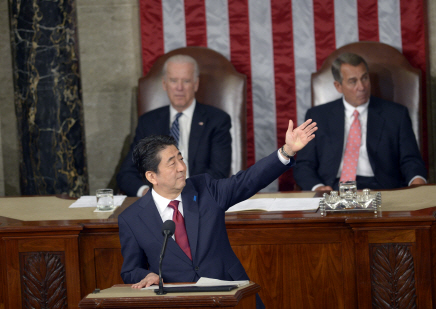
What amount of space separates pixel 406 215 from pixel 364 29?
2.69 m

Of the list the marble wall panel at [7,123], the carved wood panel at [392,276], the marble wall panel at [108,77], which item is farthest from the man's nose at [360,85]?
the marble wall panel at [7,123]

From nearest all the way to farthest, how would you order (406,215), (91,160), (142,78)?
(406,215) < (142,78) < (91,160)

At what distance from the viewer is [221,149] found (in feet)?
15.3

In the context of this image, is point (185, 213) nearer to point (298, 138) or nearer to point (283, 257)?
point (298, 138)

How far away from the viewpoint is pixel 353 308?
2939 mm

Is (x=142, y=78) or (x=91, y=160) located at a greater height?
(x=142, y=78)

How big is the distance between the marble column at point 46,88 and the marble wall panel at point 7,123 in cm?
42

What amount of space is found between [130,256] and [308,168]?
7.44 feet

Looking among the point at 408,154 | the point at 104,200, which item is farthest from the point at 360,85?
the point at 104,200

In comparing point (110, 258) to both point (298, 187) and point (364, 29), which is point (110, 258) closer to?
point (298, 187)

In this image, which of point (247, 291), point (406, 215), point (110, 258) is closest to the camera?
point (247, 291)

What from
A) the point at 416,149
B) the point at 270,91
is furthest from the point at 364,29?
the point at 416,149

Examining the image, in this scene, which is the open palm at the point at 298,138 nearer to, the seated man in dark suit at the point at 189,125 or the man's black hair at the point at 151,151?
the man's black hair at the point at 151,151

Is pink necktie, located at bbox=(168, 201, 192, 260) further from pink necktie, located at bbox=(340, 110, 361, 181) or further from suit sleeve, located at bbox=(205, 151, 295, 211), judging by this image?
pink necktie, located at bbox=(340, 110, 361, 181)
